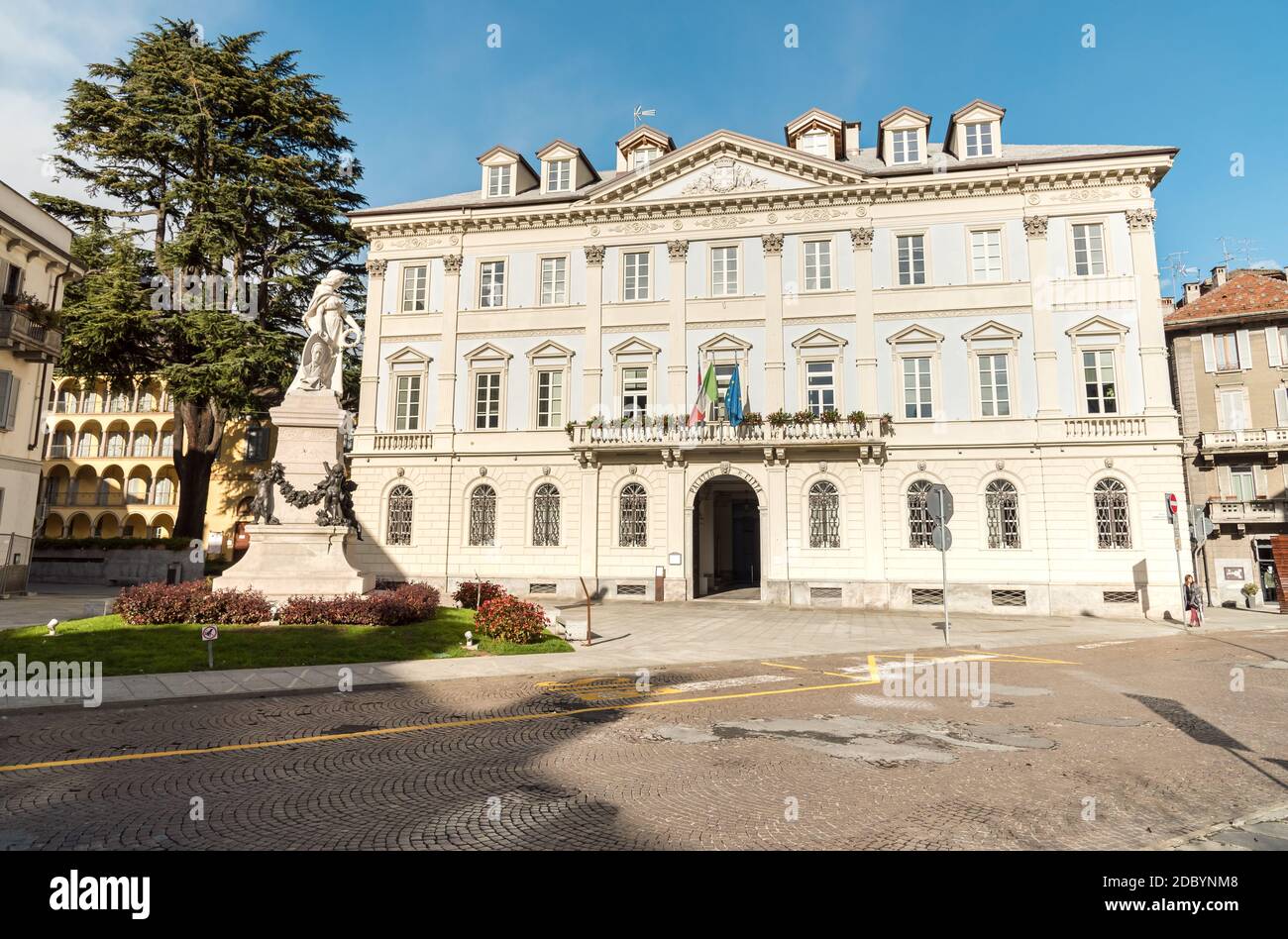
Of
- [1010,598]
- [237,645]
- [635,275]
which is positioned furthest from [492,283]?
[1010,598]

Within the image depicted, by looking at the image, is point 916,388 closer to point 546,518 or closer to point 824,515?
point 824,515

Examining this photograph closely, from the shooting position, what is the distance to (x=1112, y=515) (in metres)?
26.0

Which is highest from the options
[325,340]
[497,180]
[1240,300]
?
[497,180]

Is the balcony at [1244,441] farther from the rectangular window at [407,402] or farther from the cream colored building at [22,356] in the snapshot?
the cream colored building at [22,356]

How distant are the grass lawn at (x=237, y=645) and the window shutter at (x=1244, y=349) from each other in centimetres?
4114

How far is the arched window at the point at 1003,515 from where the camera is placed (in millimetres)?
26750

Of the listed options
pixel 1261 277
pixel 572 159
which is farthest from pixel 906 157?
pixel 1261 277

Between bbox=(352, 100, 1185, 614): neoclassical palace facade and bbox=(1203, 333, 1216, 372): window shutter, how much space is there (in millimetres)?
15010

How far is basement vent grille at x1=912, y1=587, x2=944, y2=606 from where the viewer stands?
2669 centimetres

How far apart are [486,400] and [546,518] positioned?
638 centimetres

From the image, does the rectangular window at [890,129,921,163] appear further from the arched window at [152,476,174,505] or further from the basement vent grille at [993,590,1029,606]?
the arched window at [152,476,174,505]

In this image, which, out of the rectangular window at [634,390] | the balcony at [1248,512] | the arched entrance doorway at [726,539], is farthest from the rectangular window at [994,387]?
the balcony at [1248,512]

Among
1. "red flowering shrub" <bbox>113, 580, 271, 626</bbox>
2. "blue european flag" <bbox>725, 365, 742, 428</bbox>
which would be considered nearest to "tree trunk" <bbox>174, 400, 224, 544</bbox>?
"red flowering shrub" <bbox>113, 580, 271, 626</bbox>

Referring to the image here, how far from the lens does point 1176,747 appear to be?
729 cm
